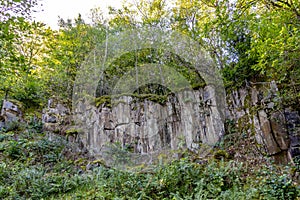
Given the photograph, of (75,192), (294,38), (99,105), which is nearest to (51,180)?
(75,192)

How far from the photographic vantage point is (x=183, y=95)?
6203mm

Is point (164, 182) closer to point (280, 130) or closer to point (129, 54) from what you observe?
point (280, 130)

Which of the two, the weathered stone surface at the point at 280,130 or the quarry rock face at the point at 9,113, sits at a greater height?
the quarry rock face at the point at 9,113

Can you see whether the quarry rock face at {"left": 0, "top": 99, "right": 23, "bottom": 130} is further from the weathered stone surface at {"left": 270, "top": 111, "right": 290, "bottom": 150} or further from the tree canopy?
the weathered stone surface at {"left": 270, "top": 111, "right": 290, "bottom": 150}

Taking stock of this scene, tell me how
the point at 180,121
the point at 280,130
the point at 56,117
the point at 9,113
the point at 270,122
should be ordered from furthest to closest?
the point at 56,117
the point at 9,113
the point at 180,121
the point at 270,122
the point at 280,130

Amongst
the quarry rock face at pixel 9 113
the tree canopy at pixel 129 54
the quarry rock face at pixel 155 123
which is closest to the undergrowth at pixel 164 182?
the quarry rock face at pixel 155 123

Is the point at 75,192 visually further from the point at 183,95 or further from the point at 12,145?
the point at 183,95

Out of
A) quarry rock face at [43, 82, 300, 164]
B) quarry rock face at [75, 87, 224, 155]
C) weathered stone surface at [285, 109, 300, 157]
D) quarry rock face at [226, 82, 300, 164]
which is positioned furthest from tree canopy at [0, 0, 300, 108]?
quarry rock face at [75, 87, 224, 155]

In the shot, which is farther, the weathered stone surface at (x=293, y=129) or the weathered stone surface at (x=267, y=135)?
the weathered stone surface at (x=267, y=135)

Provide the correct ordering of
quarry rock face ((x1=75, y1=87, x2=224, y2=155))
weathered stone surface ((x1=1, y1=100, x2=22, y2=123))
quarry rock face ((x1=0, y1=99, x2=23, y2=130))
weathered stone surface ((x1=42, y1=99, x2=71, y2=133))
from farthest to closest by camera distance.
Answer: weathered stone surface ((x1=42, y1=99, x2=71, y2=133)) → weathered stone surface ((x1=1, y1=100, x2=22, y2=123)) → quarry rock face ((x1=0, y1=99, x2=23, y2=130)) → quarry rock face ((x1=75, y1=87, x2=224, y2=155))

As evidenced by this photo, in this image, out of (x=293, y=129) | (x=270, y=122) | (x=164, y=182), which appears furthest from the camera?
(x=270, y=122)

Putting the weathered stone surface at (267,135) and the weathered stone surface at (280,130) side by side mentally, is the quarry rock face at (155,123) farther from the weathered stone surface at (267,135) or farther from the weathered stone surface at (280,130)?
the weathered stone surface at (280,130)

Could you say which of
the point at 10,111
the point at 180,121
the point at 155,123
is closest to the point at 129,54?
the point at 155,123

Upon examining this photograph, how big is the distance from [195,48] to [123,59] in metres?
2.71
